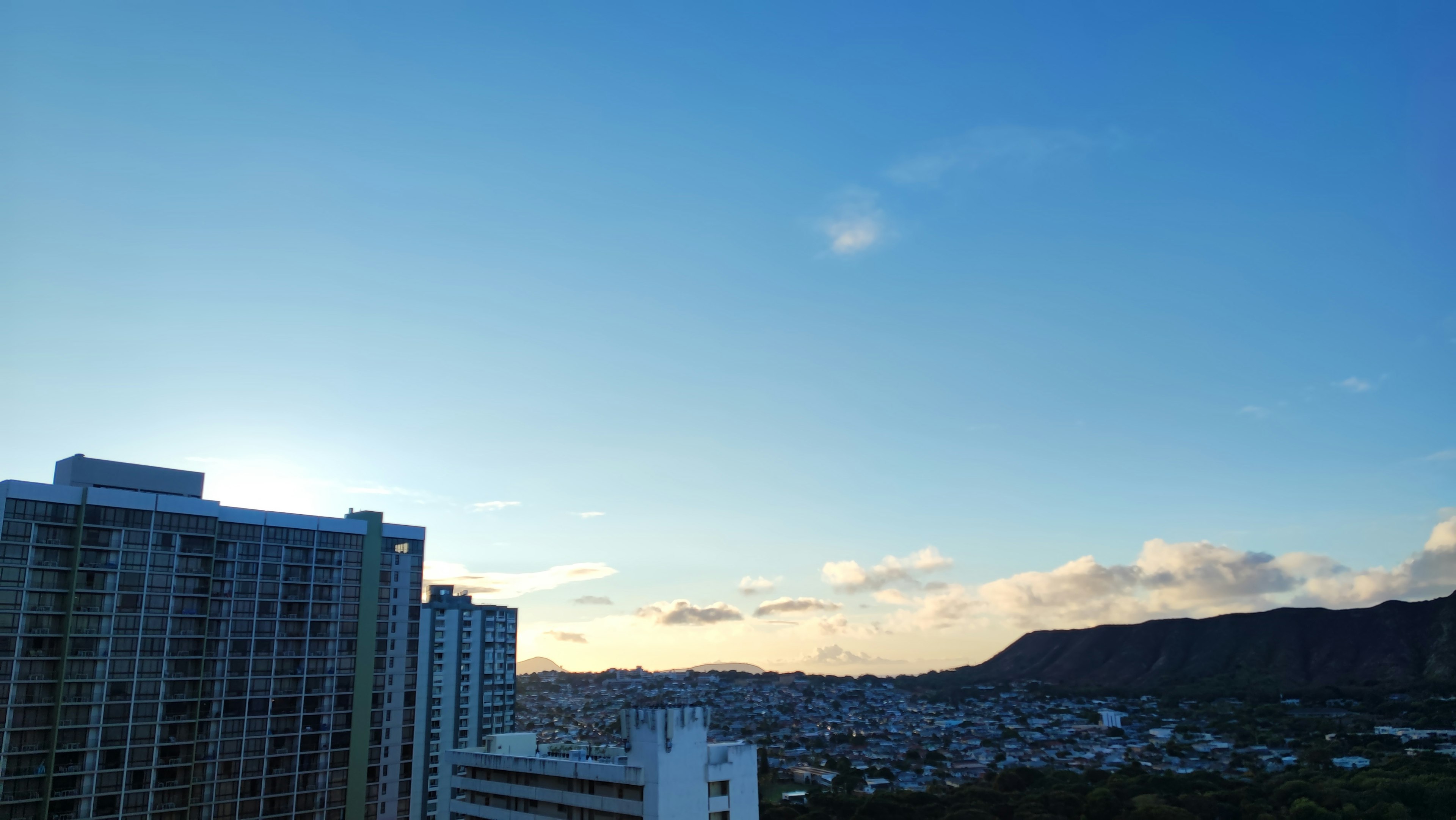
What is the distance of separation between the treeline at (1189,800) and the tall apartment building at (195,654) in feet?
149

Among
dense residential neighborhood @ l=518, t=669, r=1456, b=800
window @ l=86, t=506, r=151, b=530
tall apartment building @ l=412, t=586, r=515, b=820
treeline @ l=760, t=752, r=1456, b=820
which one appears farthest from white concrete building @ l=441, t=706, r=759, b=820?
tall apartment building @ l=412, t=586, r=515, b=820

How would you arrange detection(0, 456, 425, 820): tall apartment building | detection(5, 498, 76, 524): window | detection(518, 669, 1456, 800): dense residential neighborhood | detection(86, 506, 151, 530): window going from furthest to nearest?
detection(518, 669, 1456, 800): dense residential neighborhood < detection(86, 506, 151, 530): window < detection(5, 498, 76, 524): window < detection(0, 456, 425, 820): tall apartment building

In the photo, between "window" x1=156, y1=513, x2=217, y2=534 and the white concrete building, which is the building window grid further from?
the white concrete building

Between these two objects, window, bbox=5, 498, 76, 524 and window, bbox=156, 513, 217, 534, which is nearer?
window, bbox=5, 498, 76, 524

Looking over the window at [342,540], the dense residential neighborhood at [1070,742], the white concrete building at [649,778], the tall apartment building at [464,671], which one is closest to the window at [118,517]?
the window at [342,540]

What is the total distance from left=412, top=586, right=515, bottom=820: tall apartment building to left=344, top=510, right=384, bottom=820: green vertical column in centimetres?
3785

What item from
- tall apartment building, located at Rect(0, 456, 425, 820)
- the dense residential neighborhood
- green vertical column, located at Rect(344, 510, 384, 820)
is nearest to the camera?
tall apartment building, located at Rect(0, 456, 425, 820)

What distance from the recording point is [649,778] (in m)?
50.9

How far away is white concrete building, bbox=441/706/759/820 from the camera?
51000mm

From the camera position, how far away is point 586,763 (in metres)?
55.0

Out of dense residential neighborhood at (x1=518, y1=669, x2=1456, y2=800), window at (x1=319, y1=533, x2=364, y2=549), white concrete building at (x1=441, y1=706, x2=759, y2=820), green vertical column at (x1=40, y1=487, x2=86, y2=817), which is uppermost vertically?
window at (x1=319, y1=533, x2=364, y2=549)

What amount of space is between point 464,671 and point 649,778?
265 feet

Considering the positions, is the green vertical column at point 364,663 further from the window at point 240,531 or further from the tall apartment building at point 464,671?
the tall apartment building at point 464,671

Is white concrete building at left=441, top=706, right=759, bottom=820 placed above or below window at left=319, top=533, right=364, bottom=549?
below
